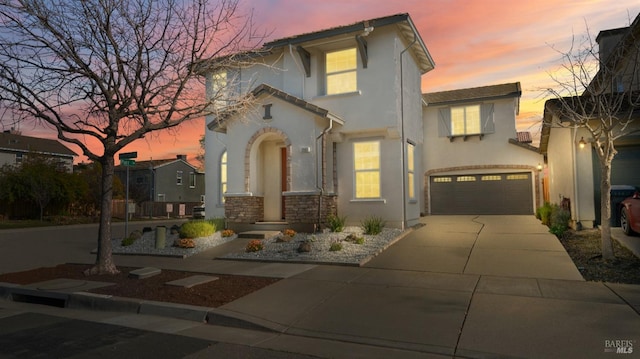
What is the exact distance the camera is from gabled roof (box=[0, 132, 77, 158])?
1592 inches

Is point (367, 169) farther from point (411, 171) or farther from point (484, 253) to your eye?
point (484, 253)

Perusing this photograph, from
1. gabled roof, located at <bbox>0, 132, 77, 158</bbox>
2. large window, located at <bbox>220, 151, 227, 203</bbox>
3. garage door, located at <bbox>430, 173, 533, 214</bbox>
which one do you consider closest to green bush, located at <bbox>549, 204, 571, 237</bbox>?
garage door, located at <bbox>430, 173, 533, 214</bbox>

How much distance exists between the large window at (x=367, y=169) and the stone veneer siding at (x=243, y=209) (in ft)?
11.4

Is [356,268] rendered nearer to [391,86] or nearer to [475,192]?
[391,86]

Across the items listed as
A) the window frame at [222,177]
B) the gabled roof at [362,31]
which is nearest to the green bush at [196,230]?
the window frame at [222,177]

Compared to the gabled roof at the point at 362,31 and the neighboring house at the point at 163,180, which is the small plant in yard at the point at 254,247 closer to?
the gabled roof at the point at 362,31

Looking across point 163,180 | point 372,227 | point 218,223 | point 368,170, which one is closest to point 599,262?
point 372,227

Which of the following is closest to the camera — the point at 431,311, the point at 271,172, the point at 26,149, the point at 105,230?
the point at 431,311

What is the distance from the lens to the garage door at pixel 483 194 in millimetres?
20062

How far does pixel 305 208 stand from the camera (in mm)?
13609

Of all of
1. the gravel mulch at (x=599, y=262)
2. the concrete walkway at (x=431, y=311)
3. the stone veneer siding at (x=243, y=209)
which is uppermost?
the stone veneer siding at (x=243, y=209)

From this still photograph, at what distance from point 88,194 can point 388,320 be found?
35562 millimetres

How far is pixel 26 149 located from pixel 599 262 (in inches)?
1876

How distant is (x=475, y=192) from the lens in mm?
20641
